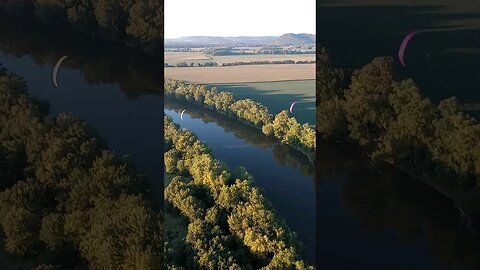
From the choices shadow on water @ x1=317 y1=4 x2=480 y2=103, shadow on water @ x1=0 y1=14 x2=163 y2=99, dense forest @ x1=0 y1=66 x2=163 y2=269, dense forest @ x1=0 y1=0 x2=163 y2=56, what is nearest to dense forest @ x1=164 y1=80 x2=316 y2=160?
shadow on water @ x1=0 y1=14 x2=163 y2=99

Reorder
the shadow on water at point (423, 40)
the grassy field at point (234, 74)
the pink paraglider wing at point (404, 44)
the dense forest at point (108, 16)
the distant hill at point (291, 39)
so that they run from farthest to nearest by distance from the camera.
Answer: the grassy field at point (234, 74) < the distant hill at point (291, 39) < the dense forest at point (108, 16) < the pink paraglider wing at point (404, 44) < the shadow on water at point (423, 40)

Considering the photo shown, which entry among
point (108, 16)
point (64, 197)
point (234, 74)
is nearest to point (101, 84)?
point (108, 16)

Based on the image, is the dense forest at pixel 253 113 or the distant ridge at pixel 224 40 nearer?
the dense forest at pixel 253 113

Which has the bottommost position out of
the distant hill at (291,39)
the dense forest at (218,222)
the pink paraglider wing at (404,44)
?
the dense forest at (218,222)

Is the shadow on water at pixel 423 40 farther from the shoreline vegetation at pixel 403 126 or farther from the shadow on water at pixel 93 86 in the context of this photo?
the shadow on water at pixel 93 86

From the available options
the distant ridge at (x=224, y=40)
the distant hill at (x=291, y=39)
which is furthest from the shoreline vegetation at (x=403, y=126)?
the distant ridge at (x=224, y=40)

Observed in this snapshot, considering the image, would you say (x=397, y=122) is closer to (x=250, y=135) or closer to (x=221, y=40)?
(x=250, y=135)

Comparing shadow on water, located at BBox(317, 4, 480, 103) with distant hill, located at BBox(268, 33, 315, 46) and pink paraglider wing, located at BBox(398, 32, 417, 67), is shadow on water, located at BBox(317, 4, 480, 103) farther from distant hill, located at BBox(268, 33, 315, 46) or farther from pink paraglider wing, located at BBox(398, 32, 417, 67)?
distant hill, located at BBox(268, 33, 315, 46)
